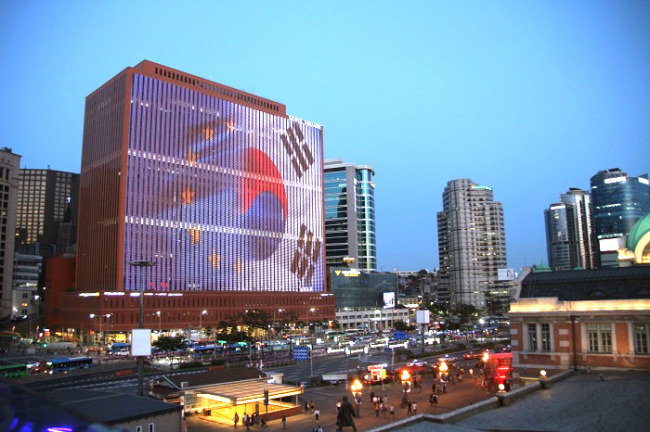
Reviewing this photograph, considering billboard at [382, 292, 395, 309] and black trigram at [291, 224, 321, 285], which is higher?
black trigram at [291, 224, 321, 285]

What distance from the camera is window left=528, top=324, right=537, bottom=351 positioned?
40.8 meters

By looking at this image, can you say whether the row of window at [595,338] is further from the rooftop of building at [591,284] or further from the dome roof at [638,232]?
the dome roof at [638,232]

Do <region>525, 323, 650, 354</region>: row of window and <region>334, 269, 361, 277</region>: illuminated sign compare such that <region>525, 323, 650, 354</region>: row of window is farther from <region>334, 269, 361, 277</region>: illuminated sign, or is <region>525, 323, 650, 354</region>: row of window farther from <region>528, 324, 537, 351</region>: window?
<region>334, 269, 361, 277</region>: illuminated sign

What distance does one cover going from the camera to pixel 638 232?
52625mm

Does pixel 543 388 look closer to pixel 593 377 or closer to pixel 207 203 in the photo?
pixel 593 377

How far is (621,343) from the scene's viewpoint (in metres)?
36.5

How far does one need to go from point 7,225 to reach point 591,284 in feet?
452

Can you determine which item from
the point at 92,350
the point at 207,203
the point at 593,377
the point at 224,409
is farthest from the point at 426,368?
the point at 207,203

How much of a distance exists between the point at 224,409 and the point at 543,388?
27.0 metres

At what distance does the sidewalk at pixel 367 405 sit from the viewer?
41500 millimetres

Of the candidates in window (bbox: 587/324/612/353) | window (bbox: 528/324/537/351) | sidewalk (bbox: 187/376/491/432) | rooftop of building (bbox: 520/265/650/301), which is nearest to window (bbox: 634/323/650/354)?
window (bbox: 587/324/612/353)

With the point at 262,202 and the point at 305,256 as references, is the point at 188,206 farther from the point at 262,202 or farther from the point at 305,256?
the point at 305,256

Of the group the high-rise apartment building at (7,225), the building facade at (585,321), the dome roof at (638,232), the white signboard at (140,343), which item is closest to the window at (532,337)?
the building facade at (585,321)

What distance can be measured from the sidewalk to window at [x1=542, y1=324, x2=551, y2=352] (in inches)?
295
